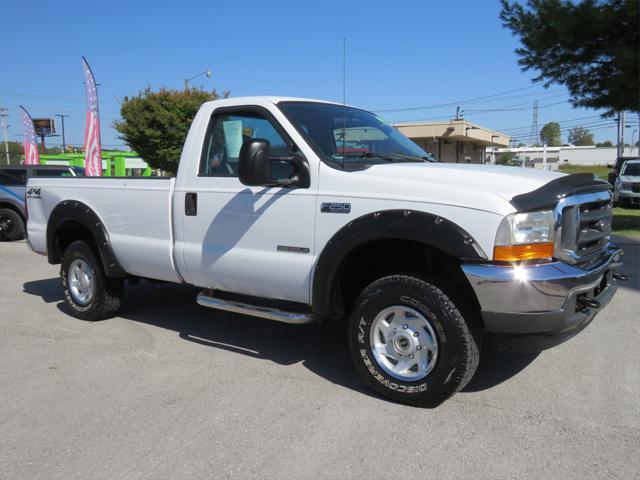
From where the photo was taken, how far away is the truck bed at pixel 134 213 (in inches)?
192

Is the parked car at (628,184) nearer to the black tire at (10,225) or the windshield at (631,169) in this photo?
the windshield at (631,169)

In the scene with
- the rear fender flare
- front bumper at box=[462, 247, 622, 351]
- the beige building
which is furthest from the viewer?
the beige building

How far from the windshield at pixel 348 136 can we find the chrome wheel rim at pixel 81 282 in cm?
293

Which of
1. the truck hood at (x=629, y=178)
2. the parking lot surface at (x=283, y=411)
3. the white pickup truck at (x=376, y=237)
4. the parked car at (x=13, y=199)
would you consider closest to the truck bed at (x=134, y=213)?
the white pickup truck at (x=376, y=237)

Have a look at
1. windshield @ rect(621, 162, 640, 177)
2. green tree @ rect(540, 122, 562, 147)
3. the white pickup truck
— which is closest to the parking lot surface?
the white pickup truck

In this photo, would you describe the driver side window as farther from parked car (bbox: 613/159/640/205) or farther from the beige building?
the beige building

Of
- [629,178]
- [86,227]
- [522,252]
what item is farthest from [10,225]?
[629,178]

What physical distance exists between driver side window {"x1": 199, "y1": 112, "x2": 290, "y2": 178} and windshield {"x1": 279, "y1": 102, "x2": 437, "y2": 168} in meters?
0.34

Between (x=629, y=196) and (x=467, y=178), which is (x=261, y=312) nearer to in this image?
(x=467, y=178)

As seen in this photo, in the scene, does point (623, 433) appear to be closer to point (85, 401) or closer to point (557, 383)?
point (557, 383)

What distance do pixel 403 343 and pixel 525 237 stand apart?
1.05m

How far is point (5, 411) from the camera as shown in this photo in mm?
3748

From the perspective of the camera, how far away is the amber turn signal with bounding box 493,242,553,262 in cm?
319

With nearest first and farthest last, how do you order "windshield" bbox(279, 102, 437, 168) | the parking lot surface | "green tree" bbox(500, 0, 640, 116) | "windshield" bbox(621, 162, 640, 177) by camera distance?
the parking lot surface
"windshield" bbox(279, 102, 437, 168)
"green tree" bbox(500, 0, 640, 116)
"windshield" bbox(621, 162, 640, 177)
